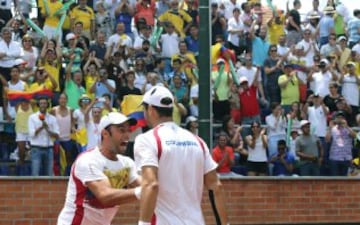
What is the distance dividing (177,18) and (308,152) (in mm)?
3994

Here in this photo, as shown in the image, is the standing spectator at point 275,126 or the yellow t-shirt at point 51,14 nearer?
the standing spectator at point 275,126

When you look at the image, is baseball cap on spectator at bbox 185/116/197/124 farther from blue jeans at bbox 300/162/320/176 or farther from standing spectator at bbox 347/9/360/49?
standing spectator at bbox 347/9/360/49

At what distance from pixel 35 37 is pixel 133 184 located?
9292 mm

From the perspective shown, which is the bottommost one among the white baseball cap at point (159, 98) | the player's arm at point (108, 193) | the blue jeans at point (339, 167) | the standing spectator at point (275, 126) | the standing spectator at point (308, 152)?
the blue jeans at point (339, 167)

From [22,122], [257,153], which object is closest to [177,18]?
[257,153]

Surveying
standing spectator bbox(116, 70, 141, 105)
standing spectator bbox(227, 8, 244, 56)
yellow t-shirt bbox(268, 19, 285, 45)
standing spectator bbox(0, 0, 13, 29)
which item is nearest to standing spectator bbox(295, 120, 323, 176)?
standing spectator bbox(227, 8, 244, 56)

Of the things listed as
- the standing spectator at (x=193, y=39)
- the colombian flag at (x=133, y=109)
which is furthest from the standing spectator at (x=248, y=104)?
the colombian flag at (x=133, y=109)

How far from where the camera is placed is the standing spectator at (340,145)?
16.3m

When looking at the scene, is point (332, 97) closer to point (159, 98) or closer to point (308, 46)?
point (308, 46)

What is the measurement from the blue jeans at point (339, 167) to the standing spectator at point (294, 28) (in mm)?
3465

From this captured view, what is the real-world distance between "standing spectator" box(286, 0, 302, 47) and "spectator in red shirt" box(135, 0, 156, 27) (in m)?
2.81

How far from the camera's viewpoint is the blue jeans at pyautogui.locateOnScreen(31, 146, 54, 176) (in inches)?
558

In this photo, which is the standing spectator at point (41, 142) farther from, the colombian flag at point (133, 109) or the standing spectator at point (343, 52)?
the standing spectator at point (343, 52)

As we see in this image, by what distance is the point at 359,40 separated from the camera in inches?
772
